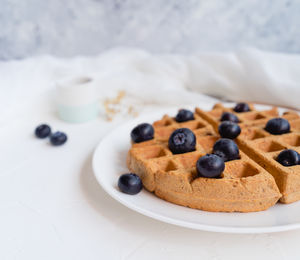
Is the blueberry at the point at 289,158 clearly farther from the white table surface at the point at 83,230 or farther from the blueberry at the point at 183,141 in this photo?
the blueberry at the point at 183,141

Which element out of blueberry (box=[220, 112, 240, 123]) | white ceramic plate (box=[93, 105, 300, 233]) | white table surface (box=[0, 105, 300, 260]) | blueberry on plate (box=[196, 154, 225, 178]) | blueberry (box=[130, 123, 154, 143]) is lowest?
white table surface (box=[0, 105, 300, 260])

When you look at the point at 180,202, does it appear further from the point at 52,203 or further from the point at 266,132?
the point at 266,132

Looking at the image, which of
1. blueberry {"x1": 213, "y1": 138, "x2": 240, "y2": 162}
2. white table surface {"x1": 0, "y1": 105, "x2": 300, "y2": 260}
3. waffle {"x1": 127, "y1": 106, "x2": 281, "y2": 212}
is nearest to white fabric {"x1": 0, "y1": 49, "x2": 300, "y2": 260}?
white table surface {"x1": 0, "y1": 105, "x2": 300, "y2": 260}

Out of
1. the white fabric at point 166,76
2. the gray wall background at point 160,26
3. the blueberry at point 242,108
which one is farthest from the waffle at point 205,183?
the gray wall background at point 160,26

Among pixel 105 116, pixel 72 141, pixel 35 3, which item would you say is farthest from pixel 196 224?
pixel 35 3

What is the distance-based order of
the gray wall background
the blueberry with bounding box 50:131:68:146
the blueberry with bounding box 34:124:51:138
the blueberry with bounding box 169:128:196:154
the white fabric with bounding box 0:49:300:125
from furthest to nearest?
the gray wall background
the white fabric with bounding box 0:49:300:125
the blueberry with bounding box 34:124:51:138
the blueberry with bounding box 50:131:68:146
the blueberry with bounding box 169:128:196:154

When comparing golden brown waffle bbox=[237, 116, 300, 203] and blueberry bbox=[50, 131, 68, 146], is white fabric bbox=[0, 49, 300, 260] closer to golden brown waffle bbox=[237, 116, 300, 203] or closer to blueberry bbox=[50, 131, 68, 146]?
blueberry bbox=[50, 131, 68, 146]

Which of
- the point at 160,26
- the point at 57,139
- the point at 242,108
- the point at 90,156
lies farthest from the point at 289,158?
the point at 160,26
